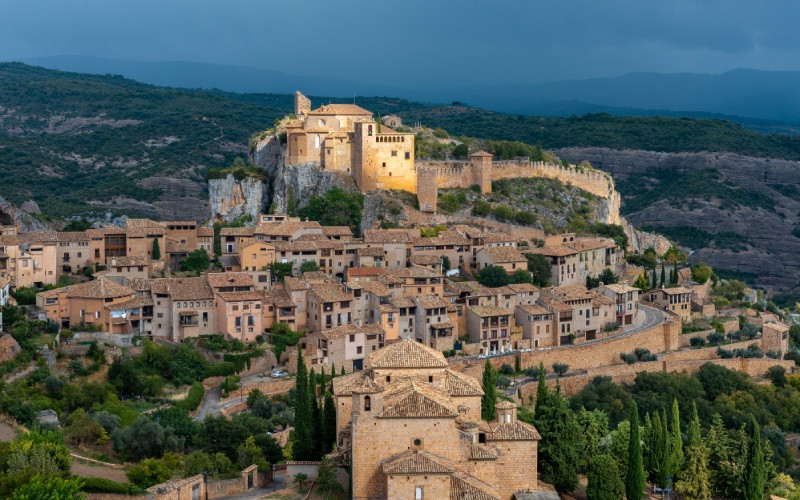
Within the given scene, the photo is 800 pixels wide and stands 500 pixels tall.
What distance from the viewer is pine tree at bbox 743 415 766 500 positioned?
33.2 metres

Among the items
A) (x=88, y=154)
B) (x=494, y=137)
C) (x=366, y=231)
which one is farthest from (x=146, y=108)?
(x=366, y=231)

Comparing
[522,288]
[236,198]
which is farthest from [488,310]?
[236,198]

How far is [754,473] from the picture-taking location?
3322cm

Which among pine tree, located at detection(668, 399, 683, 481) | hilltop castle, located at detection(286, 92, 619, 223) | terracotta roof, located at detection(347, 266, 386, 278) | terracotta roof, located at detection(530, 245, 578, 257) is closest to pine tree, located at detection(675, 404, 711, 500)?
pine tree, located at detection(668, 399, 683, 481)

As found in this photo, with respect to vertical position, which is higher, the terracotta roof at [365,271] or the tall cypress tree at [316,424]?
the terracotta roof at [365,271]

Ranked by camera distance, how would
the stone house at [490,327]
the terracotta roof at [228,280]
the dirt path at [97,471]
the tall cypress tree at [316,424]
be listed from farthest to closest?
the stone house at [490,327] < the terracotta roof at [228,280] < the tall cypress tree at [316,424] < the dirt path at [97,471]

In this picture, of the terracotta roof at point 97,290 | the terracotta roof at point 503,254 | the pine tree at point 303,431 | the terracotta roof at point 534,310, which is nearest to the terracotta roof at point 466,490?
the pine tree at point 303,431

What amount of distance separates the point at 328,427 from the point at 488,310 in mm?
18356

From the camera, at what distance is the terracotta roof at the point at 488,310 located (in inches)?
1958

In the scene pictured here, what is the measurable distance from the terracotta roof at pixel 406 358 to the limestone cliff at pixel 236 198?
3419cm

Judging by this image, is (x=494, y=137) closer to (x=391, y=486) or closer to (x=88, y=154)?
(x=88, y=154)

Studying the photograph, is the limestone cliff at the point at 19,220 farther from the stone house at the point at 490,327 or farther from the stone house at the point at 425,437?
the stone house at the point at 425,437

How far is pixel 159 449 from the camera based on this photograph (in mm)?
35125

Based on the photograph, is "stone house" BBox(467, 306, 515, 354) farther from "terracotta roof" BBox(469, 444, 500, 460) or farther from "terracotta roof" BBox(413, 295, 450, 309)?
"terracotta roof" BBox(469, 444, 500, 460)
